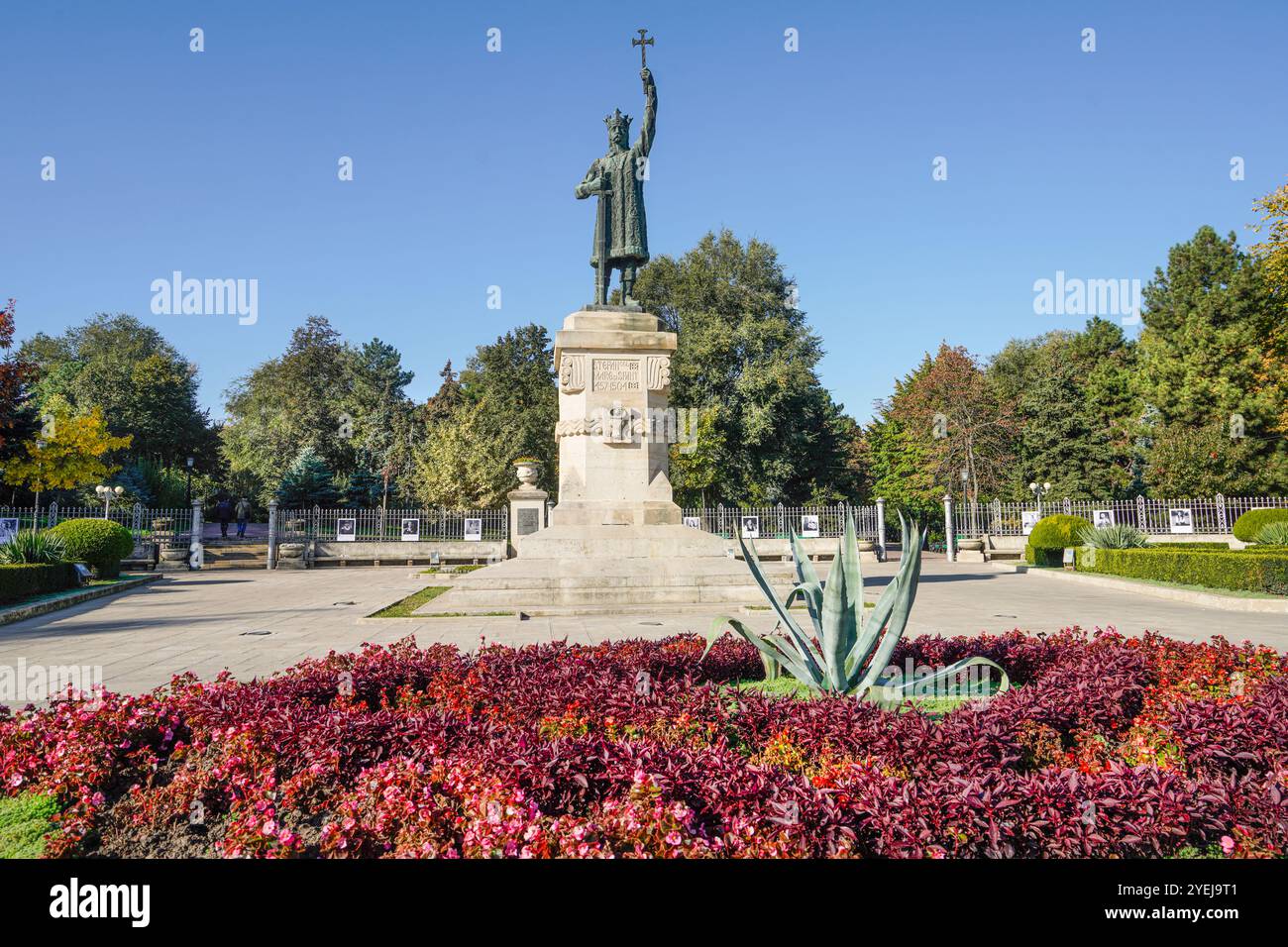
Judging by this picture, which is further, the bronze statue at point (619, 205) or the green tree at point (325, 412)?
the green tree at point (325, 412)

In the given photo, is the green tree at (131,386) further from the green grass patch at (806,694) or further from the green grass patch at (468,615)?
the green grass patch at (806,694)

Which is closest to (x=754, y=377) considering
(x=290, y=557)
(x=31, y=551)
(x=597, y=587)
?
(x=290, y=557)

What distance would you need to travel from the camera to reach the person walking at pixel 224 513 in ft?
125

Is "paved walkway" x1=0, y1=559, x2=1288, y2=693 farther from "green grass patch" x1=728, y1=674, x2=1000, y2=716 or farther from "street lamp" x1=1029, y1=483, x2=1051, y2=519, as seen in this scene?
"street lamp" x1=1029, y1=483, x2=1051, y2=519

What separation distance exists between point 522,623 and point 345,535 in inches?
765

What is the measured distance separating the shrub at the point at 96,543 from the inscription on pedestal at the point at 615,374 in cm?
1390

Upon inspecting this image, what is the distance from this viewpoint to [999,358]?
52.3 meters

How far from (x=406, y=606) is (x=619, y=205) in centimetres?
816

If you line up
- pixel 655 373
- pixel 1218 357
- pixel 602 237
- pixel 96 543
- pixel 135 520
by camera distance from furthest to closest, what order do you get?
pixel 1218 357
pixel 135 520
pixel 96 543
pixel 602 237
pixel 655 373

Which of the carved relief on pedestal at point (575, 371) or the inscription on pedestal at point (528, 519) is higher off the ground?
the carved relief on pedestal at point (575, 371)

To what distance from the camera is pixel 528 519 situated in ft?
80.2

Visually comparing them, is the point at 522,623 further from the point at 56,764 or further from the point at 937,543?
the point at 937,543

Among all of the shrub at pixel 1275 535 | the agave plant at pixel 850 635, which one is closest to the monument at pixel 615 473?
the agave plant at pixel 850 635

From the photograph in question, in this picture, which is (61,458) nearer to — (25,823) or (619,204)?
(619,204)
